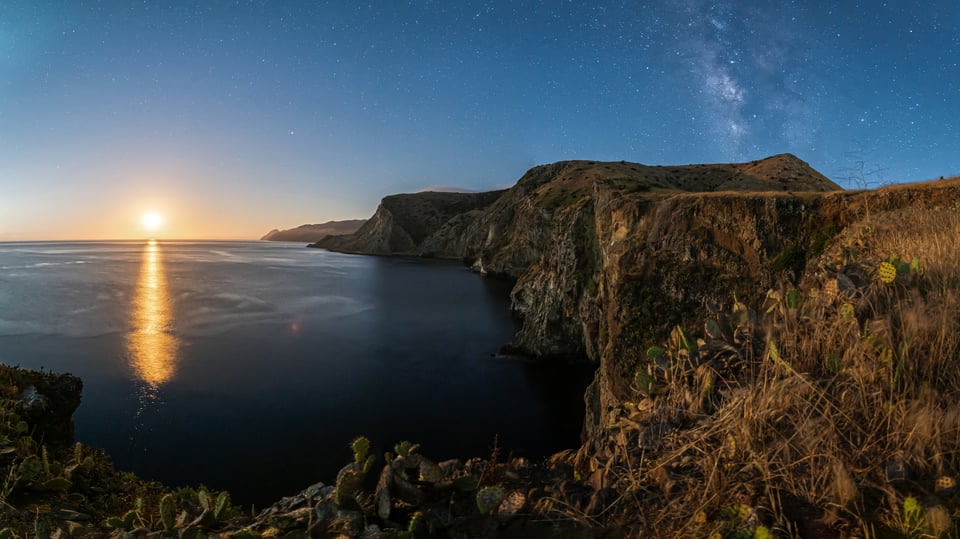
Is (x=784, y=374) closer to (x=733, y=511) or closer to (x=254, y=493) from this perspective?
(x=733, y=511)

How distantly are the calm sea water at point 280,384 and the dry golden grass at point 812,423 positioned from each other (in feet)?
56.5

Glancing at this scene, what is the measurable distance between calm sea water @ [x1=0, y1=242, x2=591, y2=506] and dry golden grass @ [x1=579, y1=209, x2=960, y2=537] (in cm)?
1722

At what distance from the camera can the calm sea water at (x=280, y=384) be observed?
77.4 ft

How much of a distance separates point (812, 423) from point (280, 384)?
3630cm

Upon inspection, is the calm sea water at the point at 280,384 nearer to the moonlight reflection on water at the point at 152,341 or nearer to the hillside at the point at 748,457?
the moonlight reflection on water at the point at 152,341

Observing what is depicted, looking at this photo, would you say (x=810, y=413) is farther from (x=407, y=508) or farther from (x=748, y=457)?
(x=407, y=508)

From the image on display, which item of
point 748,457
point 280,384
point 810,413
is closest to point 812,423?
point 810,413

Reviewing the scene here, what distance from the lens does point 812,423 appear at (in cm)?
408

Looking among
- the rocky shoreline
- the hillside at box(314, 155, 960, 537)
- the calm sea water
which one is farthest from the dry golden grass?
the calm sea water

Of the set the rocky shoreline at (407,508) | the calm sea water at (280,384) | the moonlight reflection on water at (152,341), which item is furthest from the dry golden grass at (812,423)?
the moonlight reflection on water at (152,341)

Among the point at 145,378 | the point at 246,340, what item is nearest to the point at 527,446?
the point at 145,378

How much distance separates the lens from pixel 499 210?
485 feet

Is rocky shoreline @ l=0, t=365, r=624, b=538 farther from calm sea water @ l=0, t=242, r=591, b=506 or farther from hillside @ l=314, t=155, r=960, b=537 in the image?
calm sea water @ l=0, t=242, r=591, b=506

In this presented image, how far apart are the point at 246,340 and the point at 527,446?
37158 mm
